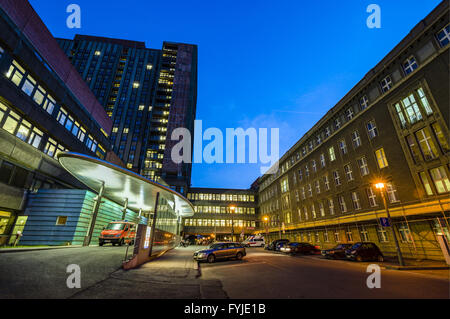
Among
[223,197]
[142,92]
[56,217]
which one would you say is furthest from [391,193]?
[142,92]

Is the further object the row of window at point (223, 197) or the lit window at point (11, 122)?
the row of window at point (223, 197)

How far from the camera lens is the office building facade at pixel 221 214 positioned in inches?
2388

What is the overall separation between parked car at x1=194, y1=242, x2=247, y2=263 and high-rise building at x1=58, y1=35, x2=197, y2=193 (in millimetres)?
51931

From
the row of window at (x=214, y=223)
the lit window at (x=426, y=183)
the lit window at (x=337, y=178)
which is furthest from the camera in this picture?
the row of window at (x=214, y=223)

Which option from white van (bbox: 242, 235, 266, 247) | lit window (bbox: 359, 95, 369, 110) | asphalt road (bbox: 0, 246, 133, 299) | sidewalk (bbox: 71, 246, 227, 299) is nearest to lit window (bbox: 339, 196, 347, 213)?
lit window (bbox: 359, 95, 369, 110)

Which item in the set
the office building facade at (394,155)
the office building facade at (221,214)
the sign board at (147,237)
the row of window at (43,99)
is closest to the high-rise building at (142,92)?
the office building facade at (221,214)

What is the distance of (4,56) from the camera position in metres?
18.3

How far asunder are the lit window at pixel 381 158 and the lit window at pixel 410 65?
7.93 meters

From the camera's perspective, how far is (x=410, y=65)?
63.4ft

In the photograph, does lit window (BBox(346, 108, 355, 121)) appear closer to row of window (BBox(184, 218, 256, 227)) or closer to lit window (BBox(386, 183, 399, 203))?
lit window (BBox(386, 183, 399, 203))

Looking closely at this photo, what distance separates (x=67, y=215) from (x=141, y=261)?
49.6 ft

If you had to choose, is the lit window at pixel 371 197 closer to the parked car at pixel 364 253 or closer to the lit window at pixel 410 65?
the parked car at pixel 364 253
